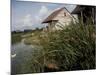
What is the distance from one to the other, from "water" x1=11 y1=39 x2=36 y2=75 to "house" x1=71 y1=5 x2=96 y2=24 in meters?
0.70

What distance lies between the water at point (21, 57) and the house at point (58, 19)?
0.34 meters

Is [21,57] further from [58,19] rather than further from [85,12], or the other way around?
[85,12]

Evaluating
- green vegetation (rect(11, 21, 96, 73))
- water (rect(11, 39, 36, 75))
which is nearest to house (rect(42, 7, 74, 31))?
green vegetation (rect(11, 21, 96, 73))

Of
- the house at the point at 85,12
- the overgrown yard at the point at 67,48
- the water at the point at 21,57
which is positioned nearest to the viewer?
the water at the point at 21,57

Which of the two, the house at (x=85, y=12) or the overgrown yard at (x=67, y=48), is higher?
the house at (x=85, y=12)

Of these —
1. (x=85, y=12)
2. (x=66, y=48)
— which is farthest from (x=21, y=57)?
(x=85, y=12)

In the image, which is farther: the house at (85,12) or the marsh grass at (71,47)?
the house at (85,12)

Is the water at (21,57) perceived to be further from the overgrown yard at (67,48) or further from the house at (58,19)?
the house at (58,19)

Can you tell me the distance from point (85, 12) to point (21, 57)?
A: 38.1 inches

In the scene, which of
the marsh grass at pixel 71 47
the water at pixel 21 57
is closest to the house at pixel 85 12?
the marsh grass at pixel 71 47

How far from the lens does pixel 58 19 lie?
2146 millimetres

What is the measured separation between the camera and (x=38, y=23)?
2.08 meters

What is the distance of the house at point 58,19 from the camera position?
212 centimetres

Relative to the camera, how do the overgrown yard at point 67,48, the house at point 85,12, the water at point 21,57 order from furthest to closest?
the house at point 85,12 → the overgrown yard at point 67,48 → the water at point 21,57
